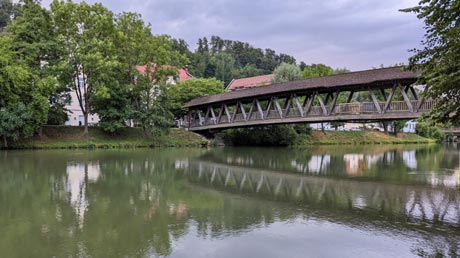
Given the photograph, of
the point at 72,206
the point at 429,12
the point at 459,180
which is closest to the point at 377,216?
the point at 429,12

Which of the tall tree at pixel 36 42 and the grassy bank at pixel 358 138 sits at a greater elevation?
the tall tree at pixel 36 42

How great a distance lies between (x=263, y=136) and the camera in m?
41.0

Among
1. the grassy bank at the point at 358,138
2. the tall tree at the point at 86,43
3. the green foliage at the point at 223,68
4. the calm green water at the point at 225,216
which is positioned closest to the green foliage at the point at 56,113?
the tall tree at the point at 86,43

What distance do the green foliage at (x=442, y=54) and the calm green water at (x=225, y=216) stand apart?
2491 millimetres

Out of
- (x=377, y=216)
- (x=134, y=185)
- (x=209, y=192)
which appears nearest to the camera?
(x=377, y=216)

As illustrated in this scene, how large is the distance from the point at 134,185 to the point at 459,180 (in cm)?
1113

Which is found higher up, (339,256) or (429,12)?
(429,12)

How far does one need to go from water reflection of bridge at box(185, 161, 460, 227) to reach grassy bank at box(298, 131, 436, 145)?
97.1 ft

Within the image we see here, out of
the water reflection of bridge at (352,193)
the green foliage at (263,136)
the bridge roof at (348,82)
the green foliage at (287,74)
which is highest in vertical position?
the green foliage at (287,74)

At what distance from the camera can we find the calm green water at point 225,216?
622 centimetres

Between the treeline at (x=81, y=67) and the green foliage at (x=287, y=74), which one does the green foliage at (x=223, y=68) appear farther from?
the treeline at (x=81, y=67)

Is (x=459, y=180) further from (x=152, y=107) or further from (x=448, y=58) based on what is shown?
(x=152, y=107)

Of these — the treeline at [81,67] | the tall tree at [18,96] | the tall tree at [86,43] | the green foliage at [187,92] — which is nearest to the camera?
the tall tree at [18,96]

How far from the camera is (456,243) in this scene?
6.50 metres
